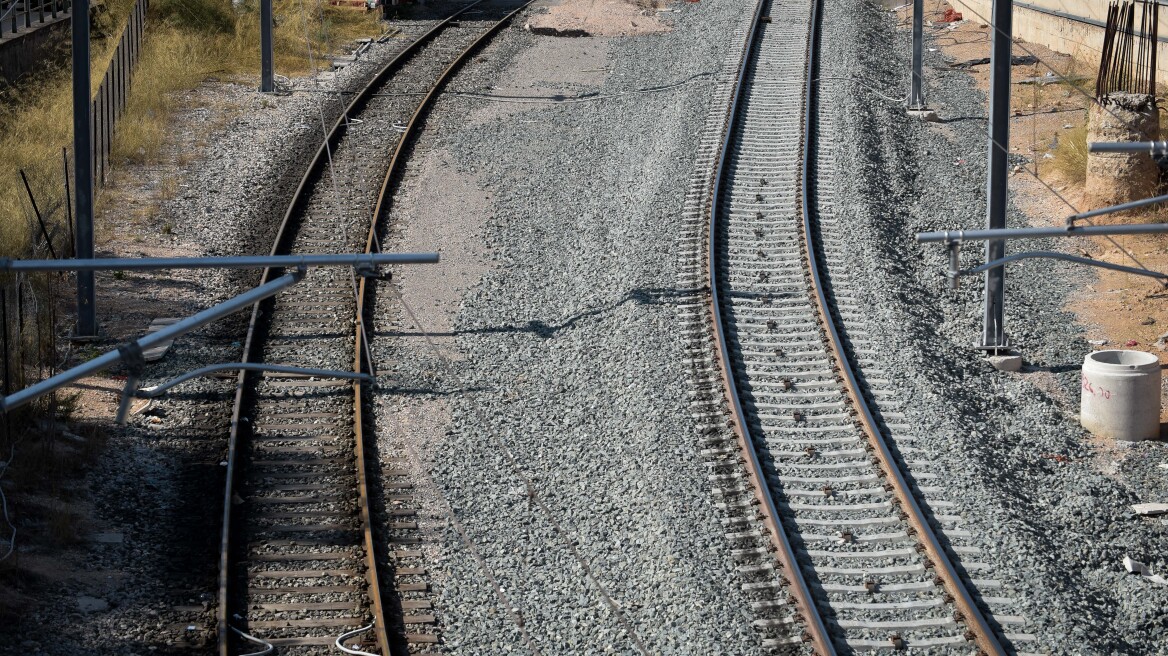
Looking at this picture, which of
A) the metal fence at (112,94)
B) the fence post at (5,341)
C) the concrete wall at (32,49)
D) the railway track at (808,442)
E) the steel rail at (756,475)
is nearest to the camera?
the steel rail at (756,475)

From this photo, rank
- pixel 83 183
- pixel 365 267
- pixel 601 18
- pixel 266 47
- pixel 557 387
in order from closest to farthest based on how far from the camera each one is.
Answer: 1. pixel 365 267
2. pixel 557 387
3. pixel 83 183
4. pixel 266 47
5. pixel 601 18

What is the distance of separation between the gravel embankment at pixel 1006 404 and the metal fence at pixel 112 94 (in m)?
11.3

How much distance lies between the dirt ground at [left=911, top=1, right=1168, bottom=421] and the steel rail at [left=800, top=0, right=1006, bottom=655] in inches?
129

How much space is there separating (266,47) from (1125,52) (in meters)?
15.3

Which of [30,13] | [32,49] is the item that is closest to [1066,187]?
[32,49]

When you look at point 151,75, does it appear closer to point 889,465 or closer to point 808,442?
point 808,442

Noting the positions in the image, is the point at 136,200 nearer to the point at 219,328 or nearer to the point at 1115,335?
the point at 219,328

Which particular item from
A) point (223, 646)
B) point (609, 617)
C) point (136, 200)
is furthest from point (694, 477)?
point (136, 200)

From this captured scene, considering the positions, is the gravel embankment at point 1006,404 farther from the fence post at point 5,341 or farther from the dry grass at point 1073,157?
the fence post at point 5,341

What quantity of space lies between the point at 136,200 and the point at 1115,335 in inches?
544

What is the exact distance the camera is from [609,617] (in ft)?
32.4

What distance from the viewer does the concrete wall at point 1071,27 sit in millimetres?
24859

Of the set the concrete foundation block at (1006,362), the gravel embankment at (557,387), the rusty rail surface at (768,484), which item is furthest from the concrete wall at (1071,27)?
the concrete foundation block at (1006,362)

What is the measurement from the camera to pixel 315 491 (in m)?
12.1
